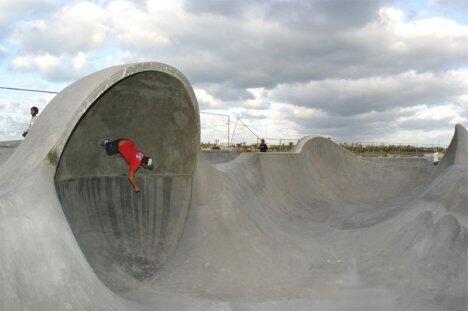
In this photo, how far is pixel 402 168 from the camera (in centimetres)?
1541

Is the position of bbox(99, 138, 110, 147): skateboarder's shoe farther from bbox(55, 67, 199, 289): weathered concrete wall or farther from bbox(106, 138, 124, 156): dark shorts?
bbox(106, 138, 124, 156): dark shorts

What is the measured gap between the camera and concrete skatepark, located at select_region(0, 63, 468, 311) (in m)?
5.76

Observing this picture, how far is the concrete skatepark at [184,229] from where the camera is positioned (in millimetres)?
5762

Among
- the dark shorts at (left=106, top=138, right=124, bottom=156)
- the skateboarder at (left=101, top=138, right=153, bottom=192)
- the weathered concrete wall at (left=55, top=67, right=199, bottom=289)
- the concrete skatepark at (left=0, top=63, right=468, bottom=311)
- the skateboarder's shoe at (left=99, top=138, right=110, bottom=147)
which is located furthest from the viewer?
the skateboarder's shoe at (left=99, top=138, right=110, bottom=147)

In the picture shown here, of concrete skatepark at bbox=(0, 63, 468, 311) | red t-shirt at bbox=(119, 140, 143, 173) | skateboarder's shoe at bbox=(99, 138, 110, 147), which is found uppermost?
skateboarder's shoe at bbox=(99, 138, 110, 147)

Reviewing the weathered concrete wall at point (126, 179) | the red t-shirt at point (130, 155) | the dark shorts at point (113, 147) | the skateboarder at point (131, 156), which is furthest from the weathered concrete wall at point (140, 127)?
the red t-shirt at point (130, 155)

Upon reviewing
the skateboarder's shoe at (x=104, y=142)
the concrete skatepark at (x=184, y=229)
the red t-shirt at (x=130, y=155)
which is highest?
the skateboarder's shoe at (x=104, y=142)

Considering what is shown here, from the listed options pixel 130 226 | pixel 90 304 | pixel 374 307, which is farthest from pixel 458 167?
pixel 90 304

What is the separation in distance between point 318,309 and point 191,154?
396 cm

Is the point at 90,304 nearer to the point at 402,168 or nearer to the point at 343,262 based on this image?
the point at 343,262

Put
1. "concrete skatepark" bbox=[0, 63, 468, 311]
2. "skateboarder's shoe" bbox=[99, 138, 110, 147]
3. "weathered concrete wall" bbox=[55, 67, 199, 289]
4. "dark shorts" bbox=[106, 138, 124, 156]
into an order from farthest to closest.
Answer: "skateboarder's shoe" bbox=[99, 138, 110, 147], "dark shorts" bbox=[106, 138, 124, 156], "weathered concrete wall" bbox=[55, 67, 199, 289], "concrete skatepark" bbox=[0, 63, 468, 311]

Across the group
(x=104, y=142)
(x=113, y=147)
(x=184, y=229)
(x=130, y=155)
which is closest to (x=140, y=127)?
(x=104, y=142)

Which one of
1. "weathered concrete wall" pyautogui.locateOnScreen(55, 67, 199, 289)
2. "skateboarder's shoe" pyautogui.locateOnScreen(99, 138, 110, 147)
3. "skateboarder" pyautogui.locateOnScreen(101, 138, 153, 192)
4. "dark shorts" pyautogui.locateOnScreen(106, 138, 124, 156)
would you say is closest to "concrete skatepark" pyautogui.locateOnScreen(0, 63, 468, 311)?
"weathered concrete wall" pyautogui.locateOnScreen(55, 67, 199, 289)

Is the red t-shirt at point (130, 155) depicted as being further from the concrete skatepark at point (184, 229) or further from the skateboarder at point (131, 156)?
the concrete skatepark at point (184, 229)
